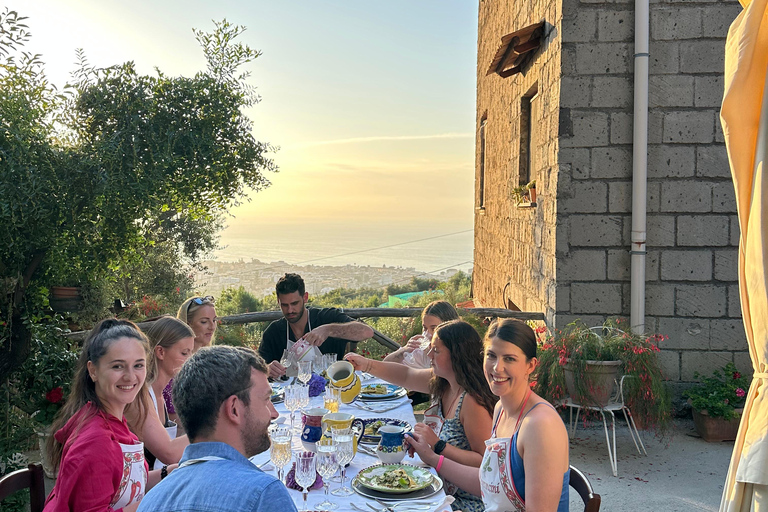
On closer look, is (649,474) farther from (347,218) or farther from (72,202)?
(347,218)

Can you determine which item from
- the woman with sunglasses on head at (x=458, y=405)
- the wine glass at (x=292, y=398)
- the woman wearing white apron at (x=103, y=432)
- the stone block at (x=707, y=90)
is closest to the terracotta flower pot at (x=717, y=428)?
the stone block at (x=707, y=90)

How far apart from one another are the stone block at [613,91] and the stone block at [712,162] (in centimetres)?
70

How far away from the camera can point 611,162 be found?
516 centimetres

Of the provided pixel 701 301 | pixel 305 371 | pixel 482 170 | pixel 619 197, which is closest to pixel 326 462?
pixel 305 371

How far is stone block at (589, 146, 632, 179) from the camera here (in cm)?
516

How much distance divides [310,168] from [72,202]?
97.7 ft

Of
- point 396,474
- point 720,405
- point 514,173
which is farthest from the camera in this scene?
point 514,173

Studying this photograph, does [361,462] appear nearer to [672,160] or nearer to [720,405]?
[720,405]

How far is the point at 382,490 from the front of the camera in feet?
6.83

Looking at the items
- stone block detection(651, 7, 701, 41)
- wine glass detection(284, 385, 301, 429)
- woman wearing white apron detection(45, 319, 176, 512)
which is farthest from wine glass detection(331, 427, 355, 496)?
stone block detection(651, 7, 701, 41)

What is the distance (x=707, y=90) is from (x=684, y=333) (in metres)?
1.95

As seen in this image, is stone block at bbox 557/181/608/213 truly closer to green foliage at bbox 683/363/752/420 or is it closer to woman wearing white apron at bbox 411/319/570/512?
green foliage at bbox 683/363/752/420

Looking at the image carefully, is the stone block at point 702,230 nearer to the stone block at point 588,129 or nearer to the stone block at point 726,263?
the stone block at point 726,263

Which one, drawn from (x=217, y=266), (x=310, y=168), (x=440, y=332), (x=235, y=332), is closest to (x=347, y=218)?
(x=310, y=168)
